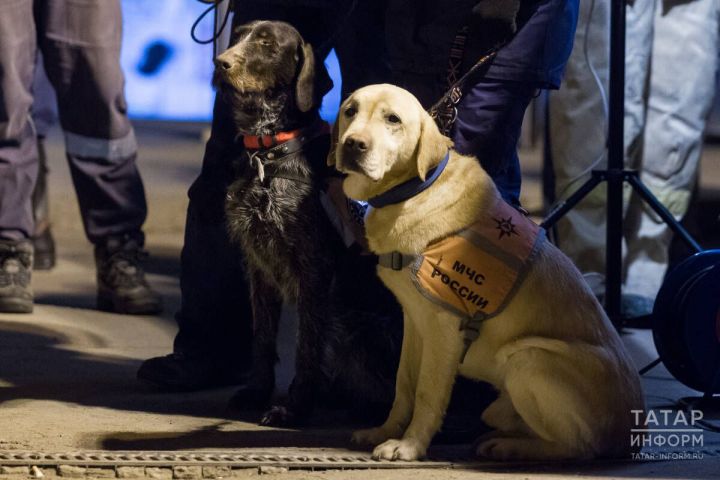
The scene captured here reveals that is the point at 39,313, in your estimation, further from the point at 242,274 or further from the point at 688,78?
the point at 688,78

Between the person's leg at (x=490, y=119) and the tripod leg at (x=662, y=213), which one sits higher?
the person's leg at (x=490, y=119)

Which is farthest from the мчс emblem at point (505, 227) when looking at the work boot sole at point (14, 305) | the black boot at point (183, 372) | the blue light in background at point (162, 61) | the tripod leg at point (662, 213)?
the blue light in background at point (162, 61)

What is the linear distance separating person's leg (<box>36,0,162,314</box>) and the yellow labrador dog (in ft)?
6.55

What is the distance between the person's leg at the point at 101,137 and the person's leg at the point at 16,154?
0.37 feet

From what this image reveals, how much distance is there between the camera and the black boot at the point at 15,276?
4.84m

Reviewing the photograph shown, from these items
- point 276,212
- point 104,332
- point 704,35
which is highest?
point 704,35

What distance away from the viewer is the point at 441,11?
355 centimetres

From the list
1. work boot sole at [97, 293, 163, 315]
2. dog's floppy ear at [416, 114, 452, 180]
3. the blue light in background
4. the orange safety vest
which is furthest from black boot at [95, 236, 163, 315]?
the blue light in background

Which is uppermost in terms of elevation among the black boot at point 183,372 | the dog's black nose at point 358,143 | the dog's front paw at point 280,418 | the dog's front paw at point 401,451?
the dog's black nose at point 358,143

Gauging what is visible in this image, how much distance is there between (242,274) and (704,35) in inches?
96.3

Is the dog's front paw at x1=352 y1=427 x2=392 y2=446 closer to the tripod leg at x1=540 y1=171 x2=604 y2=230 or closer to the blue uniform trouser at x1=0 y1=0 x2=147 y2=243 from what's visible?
the tripod leg at x1=540 y1=171 x2=604 y2=230

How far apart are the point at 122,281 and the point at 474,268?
2237 millimetres

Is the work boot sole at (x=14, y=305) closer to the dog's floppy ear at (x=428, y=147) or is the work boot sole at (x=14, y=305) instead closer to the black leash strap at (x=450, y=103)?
the black leash strap at (x=450, y=103)

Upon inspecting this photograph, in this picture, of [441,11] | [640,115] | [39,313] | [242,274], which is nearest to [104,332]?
[39,313]
